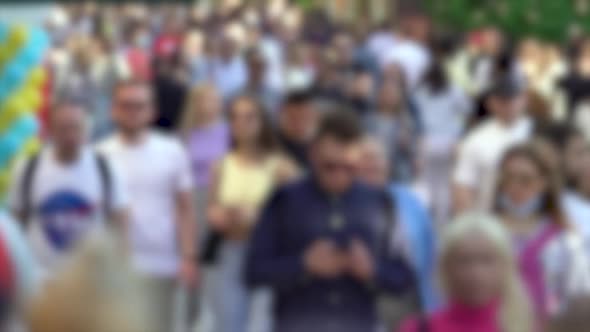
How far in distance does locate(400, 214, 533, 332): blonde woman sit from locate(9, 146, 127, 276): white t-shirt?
2.36 metres

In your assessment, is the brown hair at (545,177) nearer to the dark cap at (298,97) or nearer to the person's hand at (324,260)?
the person's hand at (324,260)

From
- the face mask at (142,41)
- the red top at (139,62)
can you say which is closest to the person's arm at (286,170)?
the red top at (139,62)

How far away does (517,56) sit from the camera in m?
19.6

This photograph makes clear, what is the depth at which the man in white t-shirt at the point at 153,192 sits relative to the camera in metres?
7.43

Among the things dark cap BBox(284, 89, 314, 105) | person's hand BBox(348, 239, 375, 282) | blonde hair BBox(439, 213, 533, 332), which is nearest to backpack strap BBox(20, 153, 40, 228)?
person's hand BBox(348, 239, 375, 282)

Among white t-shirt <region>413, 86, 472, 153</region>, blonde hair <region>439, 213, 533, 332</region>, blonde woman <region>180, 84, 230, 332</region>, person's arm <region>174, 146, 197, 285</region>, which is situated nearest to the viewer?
blonde hair <region>439, 213, 533, 332</region>

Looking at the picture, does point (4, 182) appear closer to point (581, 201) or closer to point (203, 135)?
point (203, 135)

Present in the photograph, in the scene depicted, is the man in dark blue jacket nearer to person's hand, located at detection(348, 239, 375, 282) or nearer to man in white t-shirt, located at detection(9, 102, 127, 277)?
person's hand, located at detection(348, 239, 375, 282)

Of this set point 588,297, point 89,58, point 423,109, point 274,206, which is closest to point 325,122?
point 274,206

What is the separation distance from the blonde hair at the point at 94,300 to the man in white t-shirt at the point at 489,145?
21.7 ft

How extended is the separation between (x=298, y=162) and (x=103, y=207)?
1667 mm

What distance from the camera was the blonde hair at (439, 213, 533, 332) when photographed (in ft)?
14.7

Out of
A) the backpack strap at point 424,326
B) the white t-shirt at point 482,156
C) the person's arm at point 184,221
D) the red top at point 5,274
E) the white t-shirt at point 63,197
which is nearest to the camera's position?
the red top at point 5,274

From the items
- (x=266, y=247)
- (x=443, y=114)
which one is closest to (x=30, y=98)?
(x=443, y=114)
